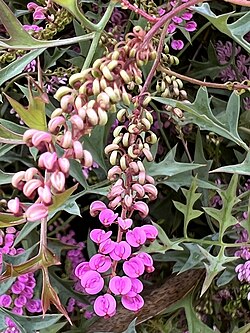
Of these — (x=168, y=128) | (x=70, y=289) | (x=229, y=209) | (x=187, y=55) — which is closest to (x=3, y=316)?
(x=70, y=289)

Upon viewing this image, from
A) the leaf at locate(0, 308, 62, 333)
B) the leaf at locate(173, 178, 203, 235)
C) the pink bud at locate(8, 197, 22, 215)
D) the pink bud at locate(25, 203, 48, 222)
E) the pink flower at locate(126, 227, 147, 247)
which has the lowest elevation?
the leaf at locate(0, 308, 62, 333)

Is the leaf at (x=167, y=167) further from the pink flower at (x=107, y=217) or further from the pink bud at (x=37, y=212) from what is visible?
the pink bud at (x=37, y=212)

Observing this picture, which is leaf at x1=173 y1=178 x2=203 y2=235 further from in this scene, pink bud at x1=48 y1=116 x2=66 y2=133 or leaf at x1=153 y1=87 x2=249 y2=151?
pink bud at x1=48 y1=116 x2=66 y2=133

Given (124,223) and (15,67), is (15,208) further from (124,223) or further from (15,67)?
(15,67)

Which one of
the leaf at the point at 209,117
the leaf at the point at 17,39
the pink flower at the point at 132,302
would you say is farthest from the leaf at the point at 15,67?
the pink flower at the point at 132,302

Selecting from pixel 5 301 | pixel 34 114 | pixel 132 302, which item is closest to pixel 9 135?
pixel 34 114

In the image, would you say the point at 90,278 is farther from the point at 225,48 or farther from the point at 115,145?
the point at 225,48

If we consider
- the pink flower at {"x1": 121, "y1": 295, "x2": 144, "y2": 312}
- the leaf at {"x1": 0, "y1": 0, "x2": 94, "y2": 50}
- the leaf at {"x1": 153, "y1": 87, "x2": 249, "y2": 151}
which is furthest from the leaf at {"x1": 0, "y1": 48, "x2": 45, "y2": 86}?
the pink flower at {"x1": 121, "y1": 295, "x2": 144, "y2": 312}

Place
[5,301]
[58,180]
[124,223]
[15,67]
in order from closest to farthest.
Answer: [58,180]
[124,223]
[15,67]
[5,301]
